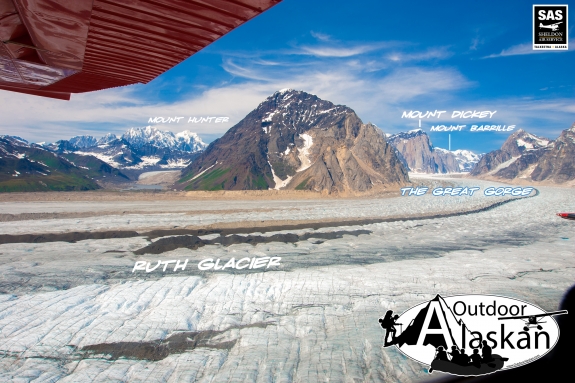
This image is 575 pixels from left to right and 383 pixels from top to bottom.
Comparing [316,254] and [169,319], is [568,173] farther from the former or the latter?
[169,319]

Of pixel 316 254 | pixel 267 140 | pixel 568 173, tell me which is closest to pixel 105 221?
pixel 316 254

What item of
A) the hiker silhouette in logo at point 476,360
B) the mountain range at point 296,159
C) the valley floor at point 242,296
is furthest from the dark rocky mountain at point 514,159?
the hiker silhouette in logo at point 476,360

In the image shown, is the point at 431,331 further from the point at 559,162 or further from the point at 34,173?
the point at 559,162

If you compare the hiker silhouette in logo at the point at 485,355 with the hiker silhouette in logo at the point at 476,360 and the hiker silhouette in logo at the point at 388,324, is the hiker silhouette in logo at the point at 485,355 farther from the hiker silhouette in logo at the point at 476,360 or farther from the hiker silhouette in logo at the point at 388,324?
the hiker silhouette in logo at the point at 388,324

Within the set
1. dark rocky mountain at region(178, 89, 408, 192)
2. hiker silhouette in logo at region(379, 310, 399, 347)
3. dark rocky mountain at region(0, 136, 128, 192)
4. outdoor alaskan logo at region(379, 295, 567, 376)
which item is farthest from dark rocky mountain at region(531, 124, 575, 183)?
dark rocky mountain at region(0, 136, 128, 192)

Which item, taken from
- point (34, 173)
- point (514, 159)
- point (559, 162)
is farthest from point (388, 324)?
point (514, 159)

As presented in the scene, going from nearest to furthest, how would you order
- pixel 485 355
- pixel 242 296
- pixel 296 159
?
pixel 485 355 < pixel 242 296 < pixel 296 159

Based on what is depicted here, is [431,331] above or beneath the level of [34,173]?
beneath

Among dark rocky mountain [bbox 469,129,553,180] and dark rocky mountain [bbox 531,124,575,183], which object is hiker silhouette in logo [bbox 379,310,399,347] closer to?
dark rocky mountain [bbox 531,124,575,183]
